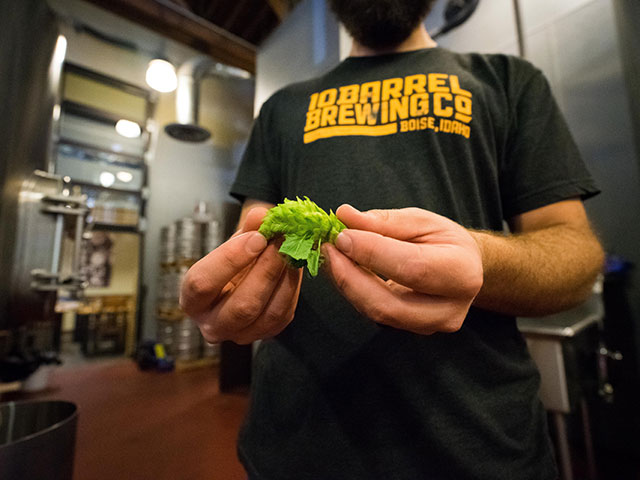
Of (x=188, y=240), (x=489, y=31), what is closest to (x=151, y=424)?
(x=188, y=240)

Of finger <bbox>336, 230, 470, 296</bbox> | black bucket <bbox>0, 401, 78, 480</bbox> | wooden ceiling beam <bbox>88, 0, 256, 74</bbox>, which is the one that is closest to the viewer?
finger <bbox>336, 230, 470, 296</bbox>

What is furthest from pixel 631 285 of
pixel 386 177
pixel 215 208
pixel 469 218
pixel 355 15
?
pixel 215 208

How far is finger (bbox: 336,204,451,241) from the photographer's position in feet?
1.31

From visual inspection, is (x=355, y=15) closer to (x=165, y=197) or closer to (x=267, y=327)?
(x=267, y=327)

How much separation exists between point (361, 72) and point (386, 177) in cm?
34

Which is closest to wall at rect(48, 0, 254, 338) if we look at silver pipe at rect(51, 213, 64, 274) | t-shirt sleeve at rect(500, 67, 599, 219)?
silver pipe at rect(51, 213, 64, 274)

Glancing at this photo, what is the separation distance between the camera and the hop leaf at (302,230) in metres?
0.45

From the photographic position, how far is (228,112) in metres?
5.52

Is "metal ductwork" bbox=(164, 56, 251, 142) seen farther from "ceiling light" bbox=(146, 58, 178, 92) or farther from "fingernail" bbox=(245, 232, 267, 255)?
"fingernail" bbox=(245, 232, 267, 255)

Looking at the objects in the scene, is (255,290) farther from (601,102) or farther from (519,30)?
(519,30)

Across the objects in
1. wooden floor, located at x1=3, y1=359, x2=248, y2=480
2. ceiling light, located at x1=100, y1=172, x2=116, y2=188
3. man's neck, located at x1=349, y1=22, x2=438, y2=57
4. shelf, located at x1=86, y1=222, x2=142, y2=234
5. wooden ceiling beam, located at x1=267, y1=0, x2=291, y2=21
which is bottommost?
wooden floor, located at x1=3, y1=359, x2=248, y2=480

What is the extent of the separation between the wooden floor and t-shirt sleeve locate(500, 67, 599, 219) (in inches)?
88.3

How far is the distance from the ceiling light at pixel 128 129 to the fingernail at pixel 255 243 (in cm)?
566

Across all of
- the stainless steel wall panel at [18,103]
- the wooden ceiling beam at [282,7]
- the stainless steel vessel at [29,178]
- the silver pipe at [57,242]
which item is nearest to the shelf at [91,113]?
the wooden ceiling beam at [282,7]
